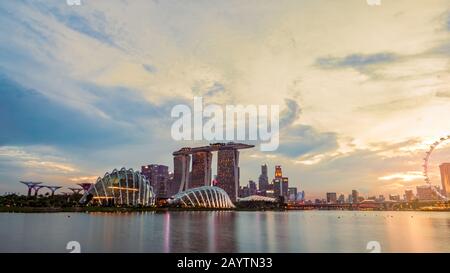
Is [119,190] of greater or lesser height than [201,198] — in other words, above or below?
above

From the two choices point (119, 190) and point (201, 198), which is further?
point (201, 198)

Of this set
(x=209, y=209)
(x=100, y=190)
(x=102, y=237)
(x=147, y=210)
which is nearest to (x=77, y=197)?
(x=100, y=190)

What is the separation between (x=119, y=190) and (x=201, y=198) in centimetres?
4105

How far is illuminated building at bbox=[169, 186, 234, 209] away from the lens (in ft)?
449

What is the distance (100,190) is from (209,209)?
48.6 metres

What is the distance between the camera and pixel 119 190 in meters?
113

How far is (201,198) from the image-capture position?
145 metres

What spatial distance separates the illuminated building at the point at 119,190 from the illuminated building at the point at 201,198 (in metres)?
18.2

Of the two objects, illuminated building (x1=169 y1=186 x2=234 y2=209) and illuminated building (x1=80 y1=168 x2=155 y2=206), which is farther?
illuminated building (x1=169 y1=186 x2=234 y2=209)

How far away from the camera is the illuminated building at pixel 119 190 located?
363 ft

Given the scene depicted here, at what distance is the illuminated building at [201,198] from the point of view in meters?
137

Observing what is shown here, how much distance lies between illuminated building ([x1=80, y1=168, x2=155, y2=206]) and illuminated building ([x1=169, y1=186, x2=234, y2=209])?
59.8ft

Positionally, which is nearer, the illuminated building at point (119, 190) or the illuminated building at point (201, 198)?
the illuminated building at point (119, 190)
